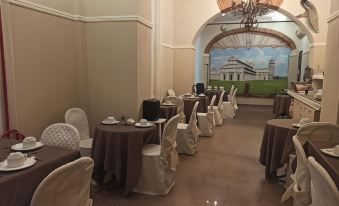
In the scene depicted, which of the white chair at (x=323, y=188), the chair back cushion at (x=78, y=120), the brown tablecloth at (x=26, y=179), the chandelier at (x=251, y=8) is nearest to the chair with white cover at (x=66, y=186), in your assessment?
the brown tablecloth at (x=26, y=179)

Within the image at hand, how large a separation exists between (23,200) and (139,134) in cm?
150

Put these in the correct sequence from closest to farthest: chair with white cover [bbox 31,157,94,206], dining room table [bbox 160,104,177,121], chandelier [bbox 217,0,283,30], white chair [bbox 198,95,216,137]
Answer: chair with white cover [bbox 31,157,94,206] → dining room table [bbox 160,104,177,121] → white chair [bbox 198,95,216,137] → chandelier [bbox 217,0,283,30]

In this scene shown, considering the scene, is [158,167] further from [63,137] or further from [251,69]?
[251,69]

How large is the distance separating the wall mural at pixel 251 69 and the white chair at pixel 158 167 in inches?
362

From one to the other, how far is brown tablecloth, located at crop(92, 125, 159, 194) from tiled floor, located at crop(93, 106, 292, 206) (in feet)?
0.87

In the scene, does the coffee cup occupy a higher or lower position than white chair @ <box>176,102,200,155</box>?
higher

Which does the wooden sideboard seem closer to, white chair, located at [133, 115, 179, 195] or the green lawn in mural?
white chair, located at [133, 115, 179, 195]

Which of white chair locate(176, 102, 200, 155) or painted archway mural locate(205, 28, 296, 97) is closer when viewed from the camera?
white chair locate(176, 102, 200, 155)

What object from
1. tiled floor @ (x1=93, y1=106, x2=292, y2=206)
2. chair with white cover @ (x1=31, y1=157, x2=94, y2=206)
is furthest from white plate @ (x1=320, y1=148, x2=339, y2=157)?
chair with white cover @ (x1=31, y1=157, x2=94, y2=206)

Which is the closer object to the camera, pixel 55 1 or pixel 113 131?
pixel 113 131

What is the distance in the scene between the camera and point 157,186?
3.16m

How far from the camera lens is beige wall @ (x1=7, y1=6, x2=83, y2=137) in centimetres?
316

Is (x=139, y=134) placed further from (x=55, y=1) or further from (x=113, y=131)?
(x=55, y=1)

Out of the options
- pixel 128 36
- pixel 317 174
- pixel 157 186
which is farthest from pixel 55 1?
pixel 317 174
